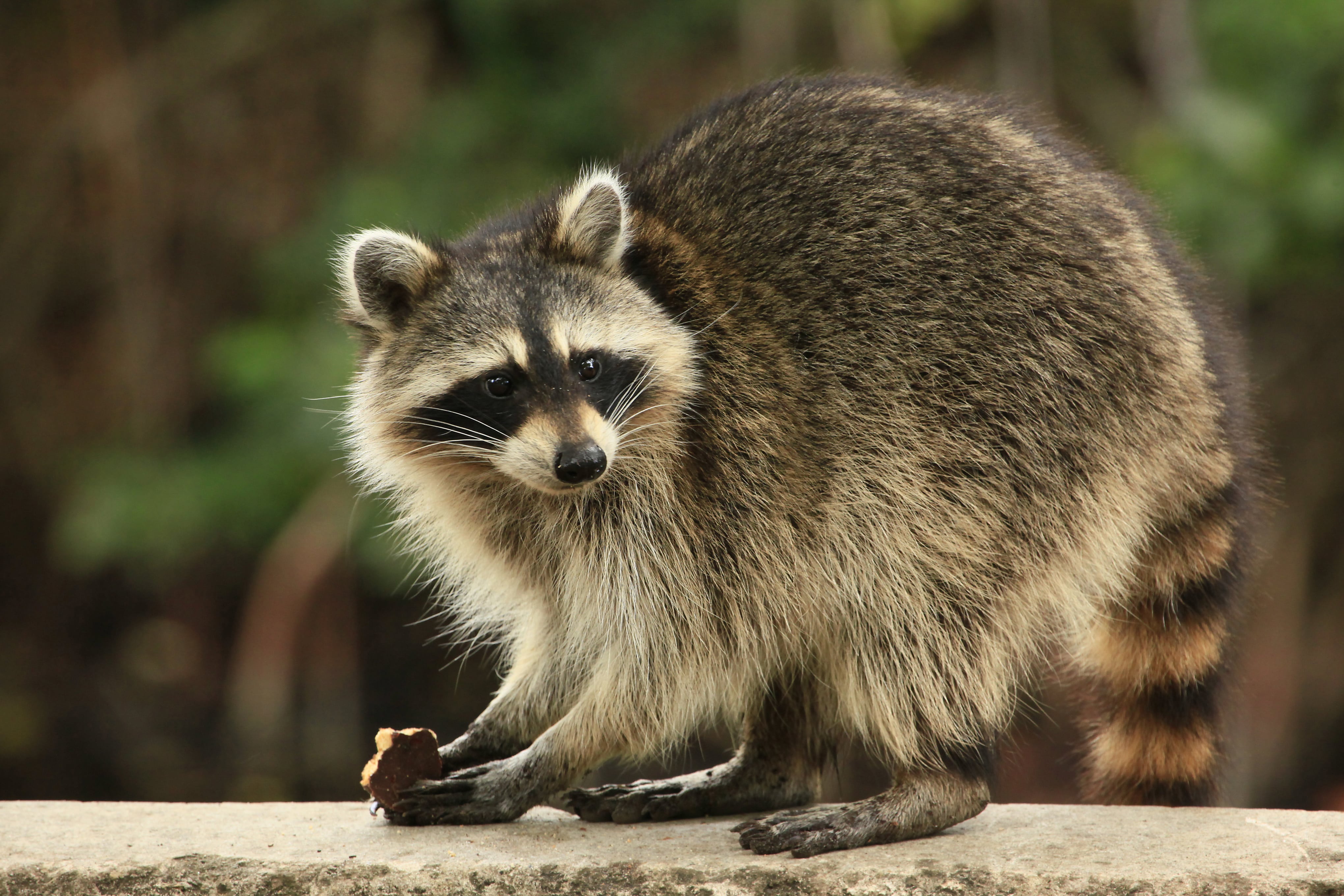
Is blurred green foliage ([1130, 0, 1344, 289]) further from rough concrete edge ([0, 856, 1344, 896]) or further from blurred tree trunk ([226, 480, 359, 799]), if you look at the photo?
blurred tree trunk ([226, 480, 359, 799])

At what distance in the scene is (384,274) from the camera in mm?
3004

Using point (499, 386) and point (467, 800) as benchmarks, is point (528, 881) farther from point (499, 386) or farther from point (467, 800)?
point (499, 386)

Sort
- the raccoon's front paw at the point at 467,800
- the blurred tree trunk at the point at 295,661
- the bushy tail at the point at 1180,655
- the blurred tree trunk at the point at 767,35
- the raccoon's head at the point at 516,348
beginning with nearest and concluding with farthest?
the raccoon's head at the point at 516,348 < the raccoon's front paw at the point at 467,800 < the bushy tail at the point at 1180,655 < the blurred tree trunk at the point at 767,35 < the blurred tree trunk at the point at 295,661

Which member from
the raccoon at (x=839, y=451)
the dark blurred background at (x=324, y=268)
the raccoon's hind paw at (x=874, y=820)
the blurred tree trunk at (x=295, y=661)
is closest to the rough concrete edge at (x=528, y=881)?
the raccoon's hind paw at (x=874, y=820)

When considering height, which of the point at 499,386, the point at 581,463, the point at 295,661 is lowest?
the point at 295,661

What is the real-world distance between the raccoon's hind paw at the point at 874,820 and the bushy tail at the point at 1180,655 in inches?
16.5

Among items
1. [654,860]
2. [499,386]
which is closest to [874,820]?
[654,860]

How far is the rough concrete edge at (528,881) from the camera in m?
2.49

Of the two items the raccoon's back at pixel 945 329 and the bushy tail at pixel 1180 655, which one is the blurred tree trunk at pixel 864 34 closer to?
the raccoon's back at pixel 945 329

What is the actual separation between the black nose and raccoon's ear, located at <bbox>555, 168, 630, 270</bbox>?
20.3 inches

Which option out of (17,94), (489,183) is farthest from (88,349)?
(489,183)

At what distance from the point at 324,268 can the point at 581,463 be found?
3992 mm

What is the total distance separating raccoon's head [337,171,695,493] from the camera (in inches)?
110

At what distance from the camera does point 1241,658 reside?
323cm
